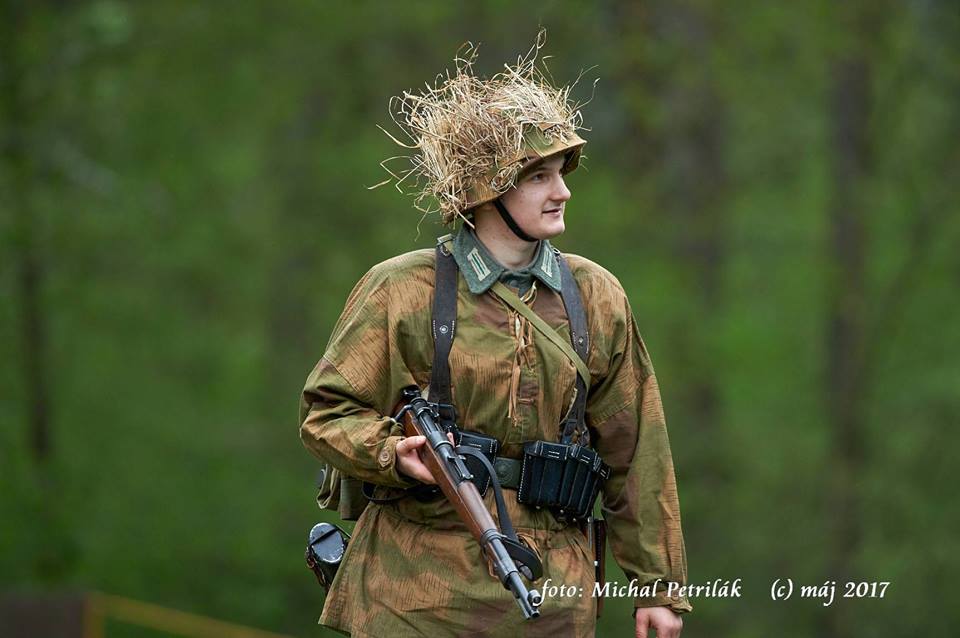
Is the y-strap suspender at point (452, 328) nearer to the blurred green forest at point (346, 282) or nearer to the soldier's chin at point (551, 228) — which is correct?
the soldier's chin at point (551, 228)

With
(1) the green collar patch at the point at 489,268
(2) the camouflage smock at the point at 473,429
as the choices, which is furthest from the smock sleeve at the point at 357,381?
(1) the green collar patch at the point at 489,268

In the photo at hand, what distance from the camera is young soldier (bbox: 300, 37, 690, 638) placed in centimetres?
414

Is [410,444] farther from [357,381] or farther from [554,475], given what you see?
[554,475]

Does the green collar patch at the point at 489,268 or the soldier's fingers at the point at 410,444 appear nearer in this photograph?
the soldier's fingers at the point at 410,444

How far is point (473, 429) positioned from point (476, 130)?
87cm

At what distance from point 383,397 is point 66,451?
936 cm

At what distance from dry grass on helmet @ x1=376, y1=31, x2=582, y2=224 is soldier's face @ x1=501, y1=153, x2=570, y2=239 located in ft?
0.16

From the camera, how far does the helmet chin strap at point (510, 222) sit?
4.32m

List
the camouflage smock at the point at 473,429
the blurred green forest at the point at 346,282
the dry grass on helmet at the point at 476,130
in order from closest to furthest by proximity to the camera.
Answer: the camouflage smock at the point at 473,429 < the dry grass on helmet at the point at 476,130 < the blurred green forest at the point at 346,282

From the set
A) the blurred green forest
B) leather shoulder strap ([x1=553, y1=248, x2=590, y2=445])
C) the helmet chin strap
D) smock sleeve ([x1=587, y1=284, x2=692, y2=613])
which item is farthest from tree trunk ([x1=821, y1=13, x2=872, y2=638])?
the helmet chin strap

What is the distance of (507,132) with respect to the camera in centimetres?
427

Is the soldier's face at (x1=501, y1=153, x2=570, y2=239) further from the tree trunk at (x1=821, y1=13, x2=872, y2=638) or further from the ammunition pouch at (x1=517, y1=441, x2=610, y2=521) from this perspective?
the tree trunk at (x1=821, y1=13, x2=872, y2=638)

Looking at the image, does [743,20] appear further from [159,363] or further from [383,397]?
[383,397]

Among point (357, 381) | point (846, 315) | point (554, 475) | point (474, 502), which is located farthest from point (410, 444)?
point (846, 315)
